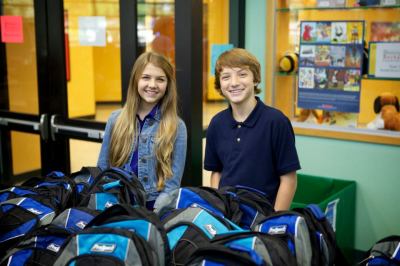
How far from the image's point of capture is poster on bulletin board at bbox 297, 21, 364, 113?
12.1 feet

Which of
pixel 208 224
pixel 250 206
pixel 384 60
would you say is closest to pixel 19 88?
pixel 384 60

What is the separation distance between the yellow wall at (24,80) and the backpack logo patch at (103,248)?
3.21 meters

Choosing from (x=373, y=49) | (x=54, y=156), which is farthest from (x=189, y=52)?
(x=54, y=156)

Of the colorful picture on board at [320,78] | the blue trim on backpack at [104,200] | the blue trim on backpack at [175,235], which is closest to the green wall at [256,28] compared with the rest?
the colorful picture on board at [320,78]

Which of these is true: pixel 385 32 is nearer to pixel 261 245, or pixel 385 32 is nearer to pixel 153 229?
pixel 261 245

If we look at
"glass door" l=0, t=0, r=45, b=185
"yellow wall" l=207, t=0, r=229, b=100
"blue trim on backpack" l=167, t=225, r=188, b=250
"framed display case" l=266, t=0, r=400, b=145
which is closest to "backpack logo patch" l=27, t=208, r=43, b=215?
"blue trim on backpack" l=167, t=225, r=188, b=250

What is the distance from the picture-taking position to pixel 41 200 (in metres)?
2.05

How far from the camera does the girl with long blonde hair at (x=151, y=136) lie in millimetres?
2697

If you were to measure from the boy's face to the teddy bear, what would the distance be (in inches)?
63.3

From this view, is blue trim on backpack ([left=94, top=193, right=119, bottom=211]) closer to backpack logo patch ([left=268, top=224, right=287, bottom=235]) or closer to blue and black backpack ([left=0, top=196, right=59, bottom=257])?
blue and black backpack ([left=0, top=196, right=59, bottom=257])

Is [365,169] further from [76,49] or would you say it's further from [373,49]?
[76,49]

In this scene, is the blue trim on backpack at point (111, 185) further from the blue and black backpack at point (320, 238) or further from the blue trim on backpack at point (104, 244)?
the blue and black backpack at point (320, 238)

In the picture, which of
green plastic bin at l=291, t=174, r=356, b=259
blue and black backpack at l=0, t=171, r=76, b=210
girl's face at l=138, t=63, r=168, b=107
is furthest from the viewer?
green plastic bin at l=291, t=174, r=356, b=259

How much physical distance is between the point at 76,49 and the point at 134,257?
2778 mm
